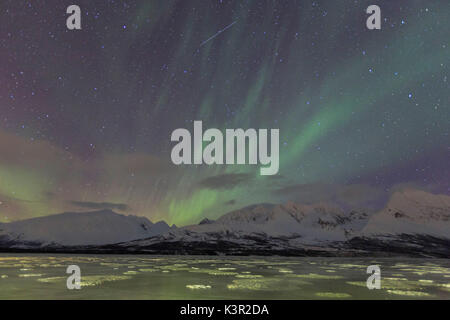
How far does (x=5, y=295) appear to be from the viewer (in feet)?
80.0

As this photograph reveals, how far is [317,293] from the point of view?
88.5ft
